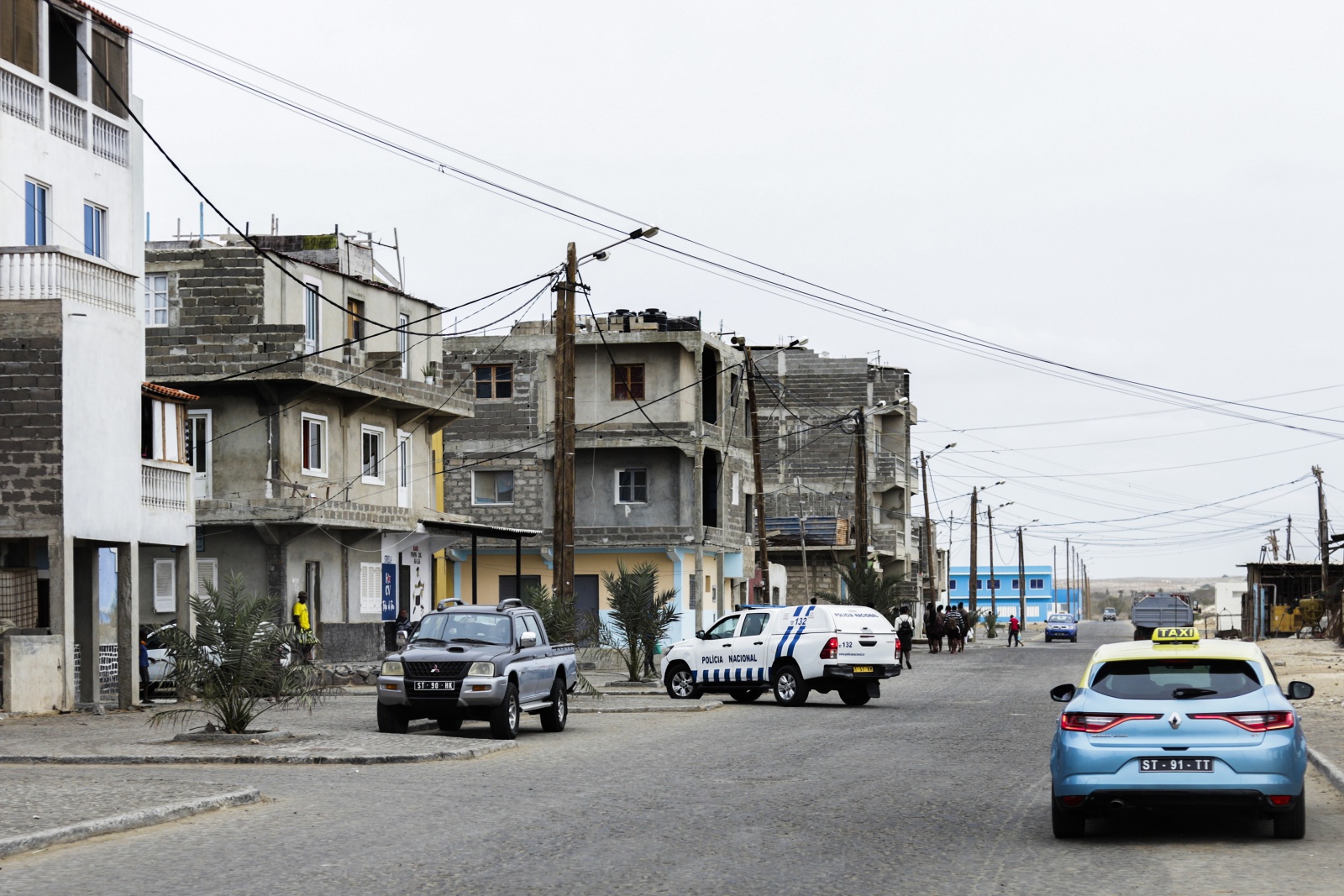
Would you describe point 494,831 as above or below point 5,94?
below

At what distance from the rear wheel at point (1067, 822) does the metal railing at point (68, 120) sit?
76.3 feet

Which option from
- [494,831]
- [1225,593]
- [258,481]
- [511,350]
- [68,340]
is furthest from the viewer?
[1225,593]

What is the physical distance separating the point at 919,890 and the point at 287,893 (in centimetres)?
368

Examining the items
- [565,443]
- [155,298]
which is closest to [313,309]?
[155,298]

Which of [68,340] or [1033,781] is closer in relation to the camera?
[1033,781]

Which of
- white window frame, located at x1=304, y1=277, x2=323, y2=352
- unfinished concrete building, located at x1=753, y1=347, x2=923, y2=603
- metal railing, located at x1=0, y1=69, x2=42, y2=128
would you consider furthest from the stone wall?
unfinished concrete building, located at x1=753, y1=347, x2=923, y2=603

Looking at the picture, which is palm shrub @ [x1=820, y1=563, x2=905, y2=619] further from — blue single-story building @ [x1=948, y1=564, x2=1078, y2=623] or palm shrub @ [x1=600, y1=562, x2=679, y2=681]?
blue single-story building @ [x1=948, y1=564, x2=1078, y2=623]

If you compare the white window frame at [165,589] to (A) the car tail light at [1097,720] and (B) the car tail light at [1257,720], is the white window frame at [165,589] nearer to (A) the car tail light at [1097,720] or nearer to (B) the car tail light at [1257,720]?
(A) the car tail light at [1097,720]

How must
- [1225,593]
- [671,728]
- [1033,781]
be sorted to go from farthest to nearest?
[1225,593] → [671,728] → [1033,781]

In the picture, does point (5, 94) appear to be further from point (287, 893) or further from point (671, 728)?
point (287, 893)

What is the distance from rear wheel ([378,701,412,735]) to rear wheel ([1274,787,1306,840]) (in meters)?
13.2

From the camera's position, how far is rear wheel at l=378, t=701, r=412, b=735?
22.7 metres

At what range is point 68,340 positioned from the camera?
87.9ft

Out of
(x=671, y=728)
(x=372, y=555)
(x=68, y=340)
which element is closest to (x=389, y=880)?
(x=671, y=728)
